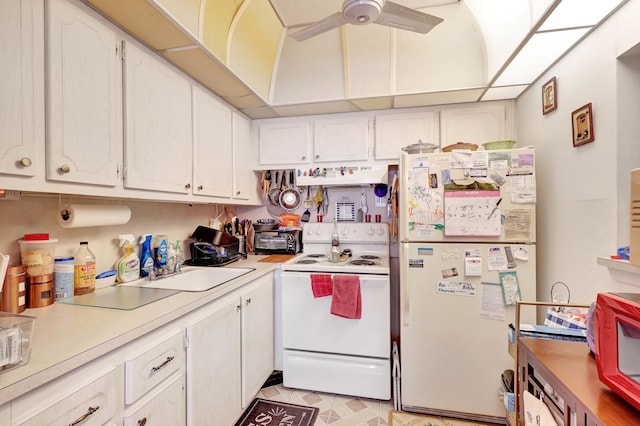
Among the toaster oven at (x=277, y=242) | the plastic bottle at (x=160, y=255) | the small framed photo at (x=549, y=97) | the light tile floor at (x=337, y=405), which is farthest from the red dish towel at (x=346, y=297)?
the small framed photo at (x=549, y=97)

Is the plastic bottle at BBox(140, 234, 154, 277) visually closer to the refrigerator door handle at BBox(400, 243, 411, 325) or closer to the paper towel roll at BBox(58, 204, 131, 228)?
the paper towel roll at BBox(58, 204, 131, 228)

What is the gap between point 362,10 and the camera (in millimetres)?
1232

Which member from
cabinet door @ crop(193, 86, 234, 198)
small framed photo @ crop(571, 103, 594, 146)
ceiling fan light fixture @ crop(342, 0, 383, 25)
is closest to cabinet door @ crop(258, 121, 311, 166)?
cabinet door @ crop(193, 86, 234, 198)

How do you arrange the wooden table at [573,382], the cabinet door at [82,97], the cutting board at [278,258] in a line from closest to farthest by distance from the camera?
the wooden table at [573,382] < the cabinet door at [82,97] < the cutting board at [278,258]

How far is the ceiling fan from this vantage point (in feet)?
4.01

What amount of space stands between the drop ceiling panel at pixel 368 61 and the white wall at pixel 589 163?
3.41 ft

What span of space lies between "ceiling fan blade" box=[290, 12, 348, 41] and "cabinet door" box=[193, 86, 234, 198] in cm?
83

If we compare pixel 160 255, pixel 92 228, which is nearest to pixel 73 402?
pixel 92 228

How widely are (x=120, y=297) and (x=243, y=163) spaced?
1.46m

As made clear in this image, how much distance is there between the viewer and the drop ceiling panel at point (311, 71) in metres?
2.26

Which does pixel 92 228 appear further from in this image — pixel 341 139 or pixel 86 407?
pixel 341 139

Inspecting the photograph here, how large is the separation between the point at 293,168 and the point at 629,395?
233cm

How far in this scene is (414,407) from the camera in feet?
6.00

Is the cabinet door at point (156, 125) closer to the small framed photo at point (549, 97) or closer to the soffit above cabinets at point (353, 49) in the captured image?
the soffit above cabinets at point (353, 49)
